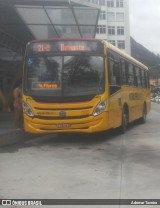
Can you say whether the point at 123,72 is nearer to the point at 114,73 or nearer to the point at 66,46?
the point at 114,73

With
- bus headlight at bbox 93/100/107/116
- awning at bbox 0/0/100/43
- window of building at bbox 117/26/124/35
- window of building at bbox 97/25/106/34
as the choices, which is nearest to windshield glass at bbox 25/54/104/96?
bus headlight at bbox 93/100/107/116

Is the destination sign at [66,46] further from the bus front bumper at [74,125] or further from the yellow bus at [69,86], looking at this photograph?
the bus front bumper at [74,125]

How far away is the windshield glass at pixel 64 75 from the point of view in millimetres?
13398

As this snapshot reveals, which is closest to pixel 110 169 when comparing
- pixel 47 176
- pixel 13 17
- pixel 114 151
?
pixel 47 176

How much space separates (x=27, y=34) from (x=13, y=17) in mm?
3800

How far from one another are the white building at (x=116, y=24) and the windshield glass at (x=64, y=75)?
278 ft

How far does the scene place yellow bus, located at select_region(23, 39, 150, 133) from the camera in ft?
43.5

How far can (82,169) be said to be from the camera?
31.4ft

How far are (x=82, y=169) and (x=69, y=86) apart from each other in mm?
4250

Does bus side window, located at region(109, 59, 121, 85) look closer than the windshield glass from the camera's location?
No

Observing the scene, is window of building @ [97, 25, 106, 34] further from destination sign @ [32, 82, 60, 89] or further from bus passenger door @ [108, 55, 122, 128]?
destination sign @ [32, 82, 60, 89]

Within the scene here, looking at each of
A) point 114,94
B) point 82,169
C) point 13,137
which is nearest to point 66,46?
point 114,94

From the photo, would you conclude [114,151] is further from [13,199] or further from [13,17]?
[13,17]

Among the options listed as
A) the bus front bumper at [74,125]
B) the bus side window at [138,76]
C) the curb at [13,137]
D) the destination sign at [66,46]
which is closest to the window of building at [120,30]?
the bus side window at [138,76]
